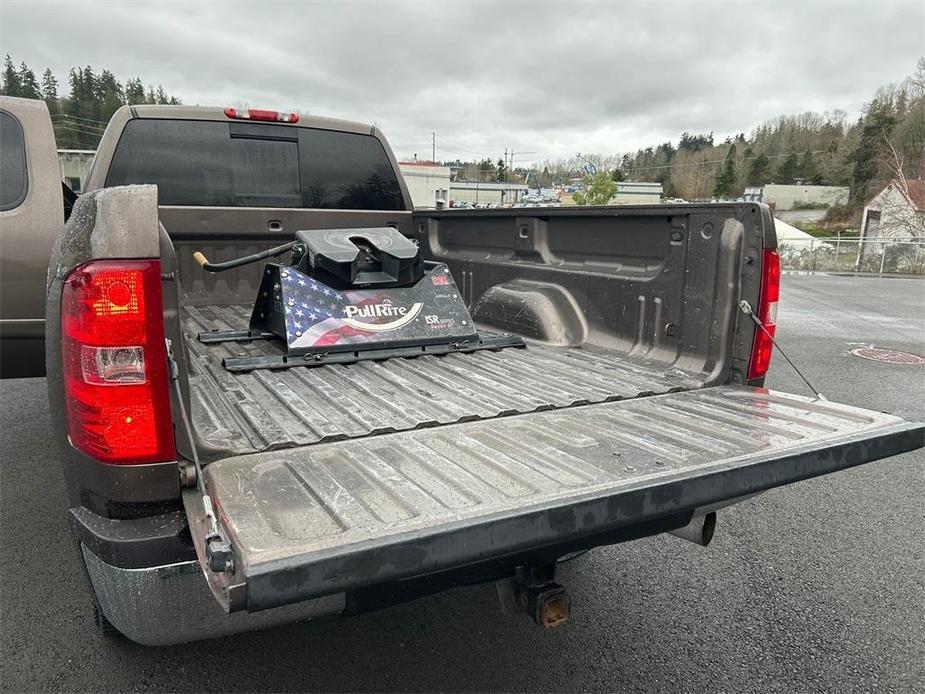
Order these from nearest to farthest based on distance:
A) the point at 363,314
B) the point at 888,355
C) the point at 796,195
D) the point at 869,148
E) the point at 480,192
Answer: the point at 363,314 → the point at 888,355 → the point at 869,148 → the point at 480,192 → the point at 796,195

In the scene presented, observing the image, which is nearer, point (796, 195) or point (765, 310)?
point (765, 310)

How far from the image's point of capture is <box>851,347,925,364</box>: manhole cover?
827 cm

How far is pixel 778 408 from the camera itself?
253 centimetres

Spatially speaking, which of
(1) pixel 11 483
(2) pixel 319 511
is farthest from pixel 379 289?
(1) pixel 11 483

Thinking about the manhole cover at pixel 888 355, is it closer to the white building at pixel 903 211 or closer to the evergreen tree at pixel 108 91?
the white building at pixel 903 211

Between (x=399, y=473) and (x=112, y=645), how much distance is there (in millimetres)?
1602

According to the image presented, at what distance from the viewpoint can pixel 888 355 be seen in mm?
8586

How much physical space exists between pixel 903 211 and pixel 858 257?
688 inches

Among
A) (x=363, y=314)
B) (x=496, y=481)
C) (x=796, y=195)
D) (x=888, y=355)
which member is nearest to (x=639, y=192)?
(x=796, y=195)

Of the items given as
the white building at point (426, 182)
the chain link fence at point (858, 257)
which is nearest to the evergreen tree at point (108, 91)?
the white building at point (426, 182)

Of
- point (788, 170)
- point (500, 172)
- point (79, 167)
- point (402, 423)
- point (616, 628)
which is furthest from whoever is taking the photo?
point (500, 172)

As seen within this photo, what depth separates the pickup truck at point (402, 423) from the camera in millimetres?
1647

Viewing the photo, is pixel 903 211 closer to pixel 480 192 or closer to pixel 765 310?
pixel 480 192

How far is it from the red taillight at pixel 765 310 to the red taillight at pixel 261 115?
3.33 metres
